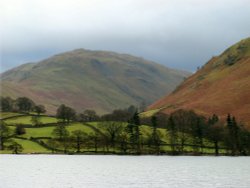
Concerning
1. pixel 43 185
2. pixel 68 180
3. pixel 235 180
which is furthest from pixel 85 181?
pixel 235 180

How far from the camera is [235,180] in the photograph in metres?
90.2

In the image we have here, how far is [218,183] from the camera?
83500 mm

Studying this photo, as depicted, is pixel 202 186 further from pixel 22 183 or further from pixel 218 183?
pixel 22 183

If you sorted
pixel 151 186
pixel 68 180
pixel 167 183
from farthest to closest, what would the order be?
pixel 68 180
pixel 167 183
pixel 151 186

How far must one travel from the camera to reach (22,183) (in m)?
81.7

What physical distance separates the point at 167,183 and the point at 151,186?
6.08 m

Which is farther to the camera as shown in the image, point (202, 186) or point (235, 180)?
point (235, 180)

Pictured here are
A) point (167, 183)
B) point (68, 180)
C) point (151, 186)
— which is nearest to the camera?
point (151, 186)

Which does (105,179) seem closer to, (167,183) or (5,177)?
(167,183)

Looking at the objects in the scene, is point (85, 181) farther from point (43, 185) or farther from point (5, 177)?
point (5, 177)

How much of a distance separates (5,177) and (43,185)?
1678cm

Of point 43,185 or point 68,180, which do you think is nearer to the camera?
point 43,185

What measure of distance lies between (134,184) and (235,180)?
2189 centimetres

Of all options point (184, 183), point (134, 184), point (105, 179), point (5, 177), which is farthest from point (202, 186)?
point (5, 177)
